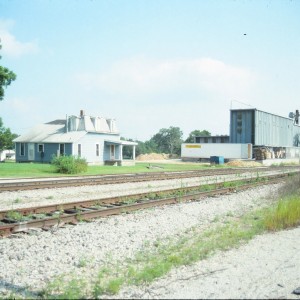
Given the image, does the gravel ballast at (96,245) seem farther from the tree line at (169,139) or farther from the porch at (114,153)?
the tree line at (169,139)

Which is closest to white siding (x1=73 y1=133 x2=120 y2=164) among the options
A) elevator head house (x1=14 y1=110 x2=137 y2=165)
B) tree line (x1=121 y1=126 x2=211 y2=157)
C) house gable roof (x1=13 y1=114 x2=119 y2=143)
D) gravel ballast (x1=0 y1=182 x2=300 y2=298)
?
elevator head house (x1=14 y1=110 x2=137 y2=165)

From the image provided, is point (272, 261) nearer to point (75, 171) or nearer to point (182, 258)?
point (182, 258)

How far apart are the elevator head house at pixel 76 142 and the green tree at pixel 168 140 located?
6449 cm

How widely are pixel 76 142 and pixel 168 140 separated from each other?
7534 cm

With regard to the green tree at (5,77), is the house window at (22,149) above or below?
below

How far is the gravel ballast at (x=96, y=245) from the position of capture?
550cm

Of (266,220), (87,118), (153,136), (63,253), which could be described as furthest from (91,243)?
(153,136)

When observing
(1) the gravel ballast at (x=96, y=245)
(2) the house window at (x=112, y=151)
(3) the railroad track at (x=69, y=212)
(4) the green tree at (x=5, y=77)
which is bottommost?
(1) the gravel ballast at (x=96, y=245)

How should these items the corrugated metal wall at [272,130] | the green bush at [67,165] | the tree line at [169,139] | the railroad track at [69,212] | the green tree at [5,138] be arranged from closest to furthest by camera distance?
the railroad track at [69,212]
the green bush at [67,165]
the corrugated metal wall at [272,130]
the green tree at [5,138]
the tree line at [169,139]

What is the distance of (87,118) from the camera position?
4509cm

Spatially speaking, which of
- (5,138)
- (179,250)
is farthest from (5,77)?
(5,138)

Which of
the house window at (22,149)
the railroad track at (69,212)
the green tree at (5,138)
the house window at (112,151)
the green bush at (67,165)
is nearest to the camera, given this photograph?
the railroad track at (69,212)

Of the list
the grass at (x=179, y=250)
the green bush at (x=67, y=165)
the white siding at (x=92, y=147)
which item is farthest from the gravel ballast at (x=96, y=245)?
the white siding at (x=92, y=147)

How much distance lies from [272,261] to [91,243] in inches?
133
